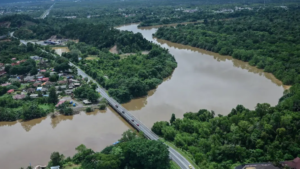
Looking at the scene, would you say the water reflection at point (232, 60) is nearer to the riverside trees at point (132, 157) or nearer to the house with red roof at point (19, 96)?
the riverside trees at point (132, 157)

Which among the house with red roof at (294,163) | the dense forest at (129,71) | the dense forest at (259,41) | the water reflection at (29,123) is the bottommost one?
the water reflection at (29,123)

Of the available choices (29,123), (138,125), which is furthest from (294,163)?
(29,123)

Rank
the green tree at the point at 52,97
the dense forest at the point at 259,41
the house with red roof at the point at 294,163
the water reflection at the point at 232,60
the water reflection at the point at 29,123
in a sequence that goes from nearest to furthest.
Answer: the house with red roof at the point at 294,163 < the water reflection at the point at 29,123 < the green tree at the point at 52,97 < the water reflection at the point at 232,60 < the dense forest at the point at 259,41

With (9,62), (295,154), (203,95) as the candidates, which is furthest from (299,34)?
(9,62)

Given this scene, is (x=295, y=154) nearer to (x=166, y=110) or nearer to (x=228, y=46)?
(x=166, y=110)

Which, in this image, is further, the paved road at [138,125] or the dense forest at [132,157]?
the paved road at [138,125]

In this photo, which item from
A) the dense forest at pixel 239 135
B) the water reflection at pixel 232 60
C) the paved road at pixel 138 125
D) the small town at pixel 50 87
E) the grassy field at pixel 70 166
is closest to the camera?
the dense forest at pixel 239 135

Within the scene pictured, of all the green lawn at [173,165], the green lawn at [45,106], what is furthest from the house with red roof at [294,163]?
the green lawn at [45,106]
